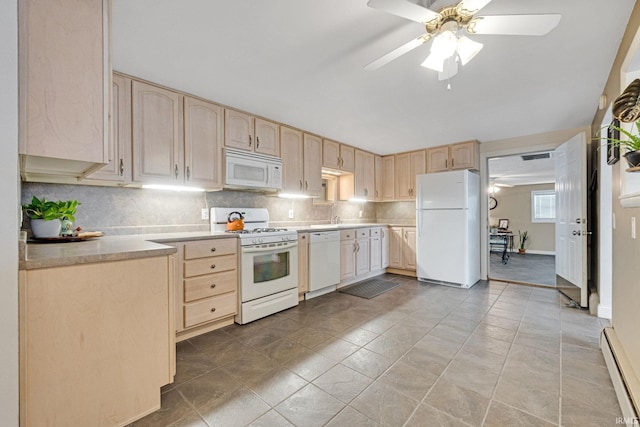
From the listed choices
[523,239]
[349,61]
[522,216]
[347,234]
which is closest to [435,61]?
[349,61]

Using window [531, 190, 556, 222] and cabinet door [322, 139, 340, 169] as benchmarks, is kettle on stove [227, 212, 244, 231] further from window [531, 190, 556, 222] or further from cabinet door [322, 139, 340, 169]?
window [531, 190, 556, 222]

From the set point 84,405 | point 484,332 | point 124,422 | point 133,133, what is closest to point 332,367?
point 124,422

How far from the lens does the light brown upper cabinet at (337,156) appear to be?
4.15 metres

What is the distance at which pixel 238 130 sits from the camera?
306 cm

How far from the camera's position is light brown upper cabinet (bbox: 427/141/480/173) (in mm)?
4258

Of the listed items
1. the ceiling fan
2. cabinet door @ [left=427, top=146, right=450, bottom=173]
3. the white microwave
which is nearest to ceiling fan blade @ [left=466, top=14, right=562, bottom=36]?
the ceiling fan

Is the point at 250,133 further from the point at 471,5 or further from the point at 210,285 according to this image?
the point at 471,5

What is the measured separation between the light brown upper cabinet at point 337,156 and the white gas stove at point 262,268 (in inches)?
57.4

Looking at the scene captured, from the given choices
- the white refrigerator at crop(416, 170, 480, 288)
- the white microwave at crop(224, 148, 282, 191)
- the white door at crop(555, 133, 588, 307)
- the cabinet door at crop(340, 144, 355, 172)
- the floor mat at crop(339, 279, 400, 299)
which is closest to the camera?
the white microwave at crop(224, 148, 282, 191)

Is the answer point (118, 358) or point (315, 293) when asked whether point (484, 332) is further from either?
point (118, 358)

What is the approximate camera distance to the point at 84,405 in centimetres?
126

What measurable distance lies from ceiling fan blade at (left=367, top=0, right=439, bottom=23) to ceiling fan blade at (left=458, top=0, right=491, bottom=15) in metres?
0.12

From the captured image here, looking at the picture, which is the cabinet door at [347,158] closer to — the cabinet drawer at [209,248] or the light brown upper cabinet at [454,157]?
the light brown upper cabinet at [454,157]

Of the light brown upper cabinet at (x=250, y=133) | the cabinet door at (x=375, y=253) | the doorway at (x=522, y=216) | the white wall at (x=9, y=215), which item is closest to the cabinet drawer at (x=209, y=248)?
the light brown upper cabinet at (x=250, y=133)
